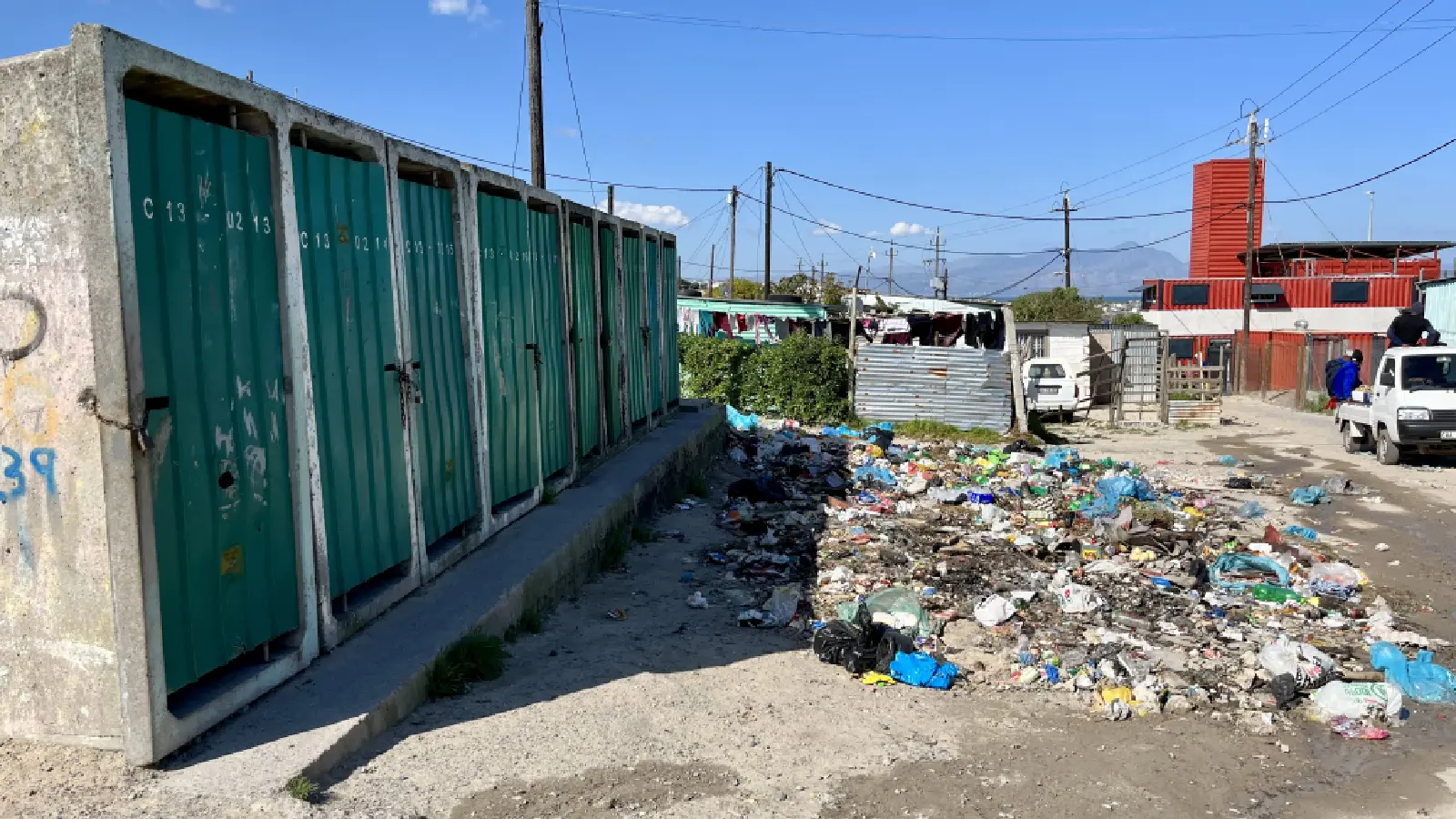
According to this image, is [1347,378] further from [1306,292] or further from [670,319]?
[1306,292]

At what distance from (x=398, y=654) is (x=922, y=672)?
271cm

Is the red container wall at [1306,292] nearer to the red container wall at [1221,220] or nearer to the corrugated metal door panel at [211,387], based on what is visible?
the red container wall at [1221,220]

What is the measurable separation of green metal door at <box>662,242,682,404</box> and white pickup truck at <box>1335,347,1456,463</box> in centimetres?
970

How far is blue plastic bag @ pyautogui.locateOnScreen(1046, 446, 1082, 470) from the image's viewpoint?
536 inches

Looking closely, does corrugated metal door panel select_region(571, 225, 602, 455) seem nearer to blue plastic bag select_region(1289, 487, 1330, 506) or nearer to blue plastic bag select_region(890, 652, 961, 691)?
blue plastic bag select_region(890, 652, 961, 691)

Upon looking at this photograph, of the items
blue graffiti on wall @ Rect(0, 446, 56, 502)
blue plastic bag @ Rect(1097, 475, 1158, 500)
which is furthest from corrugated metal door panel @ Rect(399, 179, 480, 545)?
blue plastic bag @ Rect(1097, 475, 1158, 500)

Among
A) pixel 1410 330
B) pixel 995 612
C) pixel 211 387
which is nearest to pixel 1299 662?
pixel 995 612

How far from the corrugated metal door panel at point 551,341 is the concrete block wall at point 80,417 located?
4117 millimetres

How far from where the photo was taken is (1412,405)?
13703 millimetres

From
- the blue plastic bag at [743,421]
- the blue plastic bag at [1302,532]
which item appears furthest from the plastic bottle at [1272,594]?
the blue plastic bag at [743,421]

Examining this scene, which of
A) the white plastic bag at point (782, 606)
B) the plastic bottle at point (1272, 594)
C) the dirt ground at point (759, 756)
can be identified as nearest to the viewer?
the dirt ground at point (759, 756)

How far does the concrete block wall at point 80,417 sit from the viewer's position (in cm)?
336

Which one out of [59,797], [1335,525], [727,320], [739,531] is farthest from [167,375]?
[727,320]

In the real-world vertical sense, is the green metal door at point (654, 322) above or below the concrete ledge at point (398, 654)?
above
